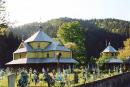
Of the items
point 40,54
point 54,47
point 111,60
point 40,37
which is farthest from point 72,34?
point 40,54

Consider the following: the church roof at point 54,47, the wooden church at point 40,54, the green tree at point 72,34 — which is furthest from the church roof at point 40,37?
the green tree at point 72,34

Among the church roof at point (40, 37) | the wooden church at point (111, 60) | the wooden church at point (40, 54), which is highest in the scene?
the church roof at point (40, 37)

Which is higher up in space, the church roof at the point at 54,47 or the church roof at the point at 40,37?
the church roof at the point at 40,37

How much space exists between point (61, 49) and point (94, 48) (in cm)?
10534

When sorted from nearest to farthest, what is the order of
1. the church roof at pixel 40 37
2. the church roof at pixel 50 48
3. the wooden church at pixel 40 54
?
1. the wooden church at pixel 40 54
2. the church roof at pixel 50 48
3. the church roof at pixel 40 37

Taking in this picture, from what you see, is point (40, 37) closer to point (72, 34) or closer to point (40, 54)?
point (40, 54)

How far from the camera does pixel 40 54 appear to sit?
82062mm

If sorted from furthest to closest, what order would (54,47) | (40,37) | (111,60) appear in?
1. (111,60)
2. (40,37)
3. (54,47)

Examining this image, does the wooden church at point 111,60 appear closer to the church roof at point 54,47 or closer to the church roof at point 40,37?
the church roof at point 54,47

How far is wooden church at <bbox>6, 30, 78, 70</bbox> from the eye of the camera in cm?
7869

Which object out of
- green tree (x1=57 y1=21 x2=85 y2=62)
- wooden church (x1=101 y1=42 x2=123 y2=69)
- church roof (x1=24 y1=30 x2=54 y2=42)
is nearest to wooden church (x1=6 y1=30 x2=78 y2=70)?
church roof (x1=24 y1=30 x2=54 y2=42)

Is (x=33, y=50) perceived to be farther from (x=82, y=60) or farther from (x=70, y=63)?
(x=82, y=60)

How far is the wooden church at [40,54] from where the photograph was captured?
258 feet

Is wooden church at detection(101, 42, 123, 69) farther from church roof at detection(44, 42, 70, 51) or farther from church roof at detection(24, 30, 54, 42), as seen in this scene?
church roof at detection(24, 30, 54, 42)
